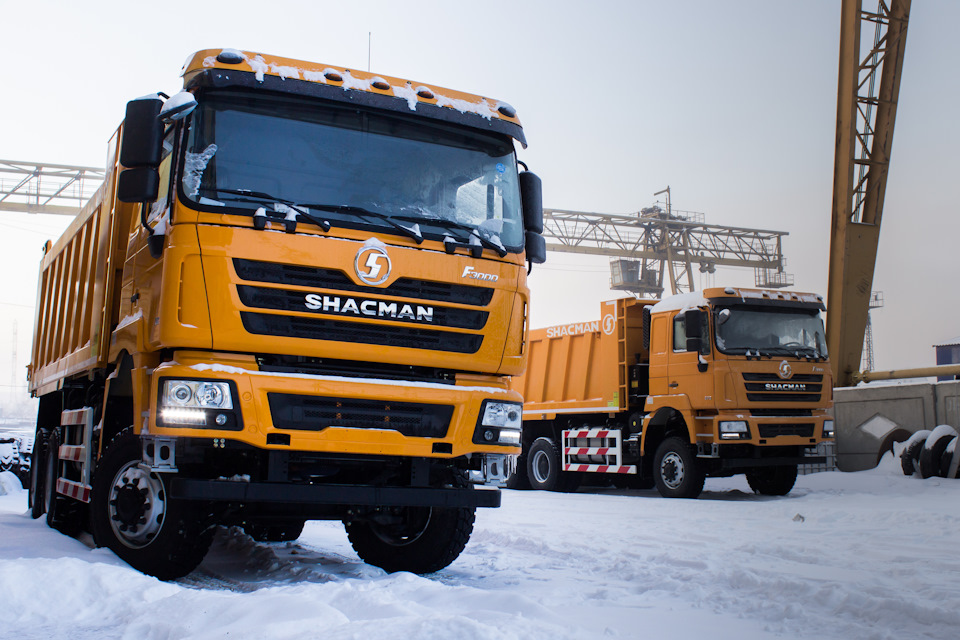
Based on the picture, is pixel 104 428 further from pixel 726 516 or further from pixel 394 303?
pixel 726 516

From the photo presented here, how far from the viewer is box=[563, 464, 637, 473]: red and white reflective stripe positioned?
1430cm

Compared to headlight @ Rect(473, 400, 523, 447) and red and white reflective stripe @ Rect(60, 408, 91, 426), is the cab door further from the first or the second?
red and white reflective stripe @ Rect(60, 408, 91, 426)

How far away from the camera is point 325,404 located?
202 inches

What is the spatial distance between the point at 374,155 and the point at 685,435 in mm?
8887

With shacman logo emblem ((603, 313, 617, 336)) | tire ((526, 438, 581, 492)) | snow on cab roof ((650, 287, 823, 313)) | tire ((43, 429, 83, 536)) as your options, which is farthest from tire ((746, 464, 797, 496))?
tire ((43, 429, 83, 536))

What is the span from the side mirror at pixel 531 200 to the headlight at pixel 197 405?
2345 millimetres

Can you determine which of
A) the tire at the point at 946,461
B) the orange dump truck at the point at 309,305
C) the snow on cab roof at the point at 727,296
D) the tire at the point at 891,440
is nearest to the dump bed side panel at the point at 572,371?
the snow on cab roof at the point at 727,296

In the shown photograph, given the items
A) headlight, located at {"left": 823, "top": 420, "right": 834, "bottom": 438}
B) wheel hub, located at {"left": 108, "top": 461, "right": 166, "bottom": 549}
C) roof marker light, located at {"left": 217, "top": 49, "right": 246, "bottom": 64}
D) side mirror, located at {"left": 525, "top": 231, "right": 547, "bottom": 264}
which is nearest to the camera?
roof marker light, located at {"left": 217, "top": 49, "right": 246, "bottom": 64}

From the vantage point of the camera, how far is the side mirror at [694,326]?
41.5ft

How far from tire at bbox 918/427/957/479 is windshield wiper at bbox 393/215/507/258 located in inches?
418

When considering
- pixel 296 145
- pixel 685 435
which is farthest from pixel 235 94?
pixel 685 435

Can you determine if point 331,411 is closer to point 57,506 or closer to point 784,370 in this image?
point 57,506

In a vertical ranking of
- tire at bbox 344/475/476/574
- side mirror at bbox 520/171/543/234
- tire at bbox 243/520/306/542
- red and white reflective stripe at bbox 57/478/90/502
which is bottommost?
tire at bbox 243/520/306/542

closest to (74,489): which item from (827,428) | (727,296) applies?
(727,296)
